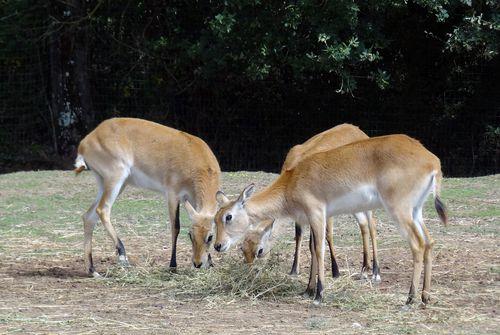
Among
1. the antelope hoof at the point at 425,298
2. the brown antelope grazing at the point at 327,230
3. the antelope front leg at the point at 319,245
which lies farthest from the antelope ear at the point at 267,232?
the antelope hoof at the point at 425,298

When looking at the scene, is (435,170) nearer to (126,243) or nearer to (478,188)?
(126,243)

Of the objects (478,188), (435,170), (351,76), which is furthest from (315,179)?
(351,76)

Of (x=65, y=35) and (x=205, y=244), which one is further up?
(x=65, y=35)

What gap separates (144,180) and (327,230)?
6.23ft

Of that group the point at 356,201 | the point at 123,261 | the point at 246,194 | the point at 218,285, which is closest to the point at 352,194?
the point at 356,201

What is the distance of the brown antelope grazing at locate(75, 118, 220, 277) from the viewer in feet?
27.6

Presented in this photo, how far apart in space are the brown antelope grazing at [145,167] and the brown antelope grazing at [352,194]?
888 mm

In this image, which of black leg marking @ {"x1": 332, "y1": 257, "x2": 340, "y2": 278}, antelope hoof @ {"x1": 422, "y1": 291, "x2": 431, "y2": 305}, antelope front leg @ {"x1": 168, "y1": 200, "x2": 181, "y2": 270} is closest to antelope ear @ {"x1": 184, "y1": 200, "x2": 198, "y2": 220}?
antelope front leg @ {"x1": 168, "y1": 200, "x2": 181, "y2": 270}

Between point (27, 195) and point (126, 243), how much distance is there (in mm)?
3168

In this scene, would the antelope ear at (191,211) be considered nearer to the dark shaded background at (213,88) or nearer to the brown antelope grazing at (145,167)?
the brown antelope grazing at (145,167)

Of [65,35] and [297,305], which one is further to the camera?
[65,35]

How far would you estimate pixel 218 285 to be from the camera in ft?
24.0

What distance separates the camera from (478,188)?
12281 millimetres

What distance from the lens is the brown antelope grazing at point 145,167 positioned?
841 cm
